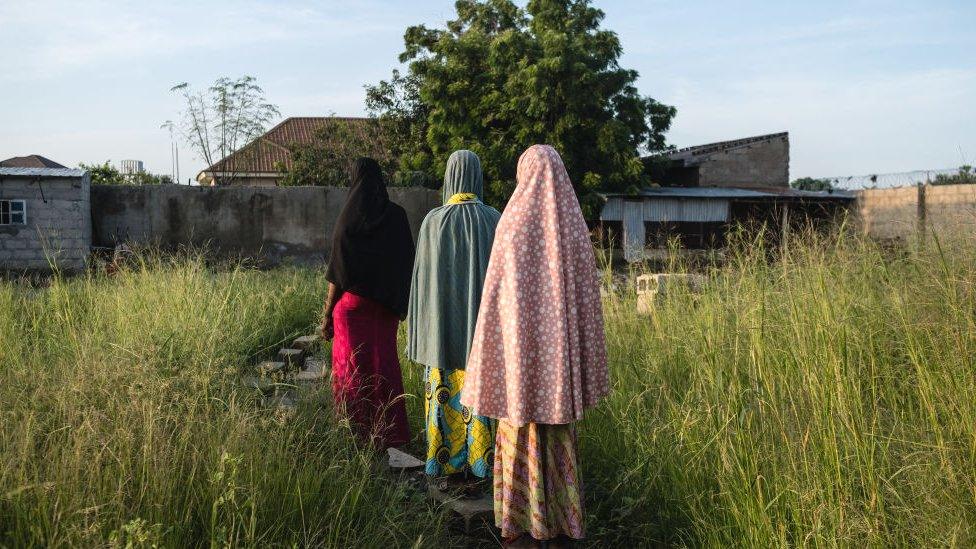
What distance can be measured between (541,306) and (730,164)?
21.0 metres

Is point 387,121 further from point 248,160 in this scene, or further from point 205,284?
point 205,284

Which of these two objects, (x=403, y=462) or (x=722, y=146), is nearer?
(x=403, y=462)

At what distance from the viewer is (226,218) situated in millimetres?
15727

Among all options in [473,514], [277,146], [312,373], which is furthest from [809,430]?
[277,146]

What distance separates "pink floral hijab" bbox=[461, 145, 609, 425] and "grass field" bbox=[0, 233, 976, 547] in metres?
0.62

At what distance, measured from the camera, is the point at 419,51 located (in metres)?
22.1

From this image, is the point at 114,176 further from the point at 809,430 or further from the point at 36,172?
the point at 809,430

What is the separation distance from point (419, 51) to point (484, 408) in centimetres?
2017

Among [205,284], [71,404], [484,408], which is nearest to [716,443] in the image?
[484,408]

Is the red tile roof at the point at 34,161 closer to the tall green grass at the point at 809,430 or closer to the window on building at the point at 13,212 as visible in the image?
the window on building at the point at 13,212

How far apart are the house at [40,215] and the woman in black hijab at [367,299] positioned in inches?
439

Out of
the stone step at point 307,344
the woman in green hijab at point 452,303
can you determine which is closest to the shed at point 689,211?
the stone step at point 307,344

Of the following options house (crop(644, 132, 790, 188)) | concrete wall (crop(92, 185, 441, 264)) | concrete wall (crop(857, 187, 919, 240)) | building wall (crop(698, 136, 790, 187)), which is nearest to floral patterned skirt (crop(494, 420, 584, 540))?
concrete wall (crop(92, 185, 441, 264))

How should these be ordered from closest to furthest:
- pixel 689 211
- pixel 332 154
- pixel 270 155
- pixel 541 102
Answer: pixel 541 102
pixel 689 211
pixel 332 154
pixel 270 155
